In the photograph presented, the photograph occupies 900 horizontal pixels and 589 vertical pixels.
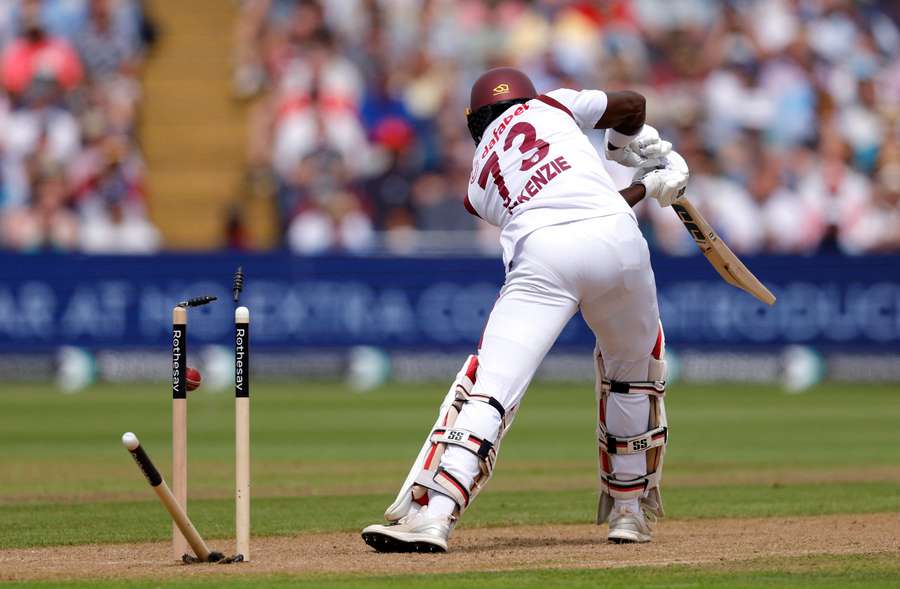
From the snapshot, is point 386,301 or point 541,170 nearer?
point 541,170

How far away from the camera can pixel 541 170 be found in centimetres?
748

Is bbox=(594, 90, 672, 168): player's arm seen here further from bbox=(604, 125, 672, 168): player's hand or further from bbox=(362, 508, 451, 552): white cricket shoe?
bbox=(362, 508, 451, 552): white cricket shoe

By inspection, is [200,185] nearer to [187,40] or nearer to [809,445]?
[187,40]

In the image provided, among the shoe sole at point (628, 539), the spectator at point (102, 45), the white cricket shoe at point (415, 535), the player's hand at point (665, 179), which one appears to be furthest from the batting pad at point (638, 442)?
the spectator at point (102, 45)

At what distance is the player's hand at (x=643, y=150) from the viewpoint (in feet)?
26.4

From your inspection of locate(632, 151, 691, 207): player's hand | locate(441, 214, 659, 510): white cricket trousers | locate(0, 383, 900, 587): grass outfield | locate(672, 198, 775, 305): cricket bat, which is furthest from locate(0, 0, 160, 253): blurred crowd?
locate(441, 214, 659, 510): white cricket trousers

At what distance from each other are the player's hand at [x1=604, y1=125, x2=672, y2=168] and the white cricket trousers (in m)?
0.70

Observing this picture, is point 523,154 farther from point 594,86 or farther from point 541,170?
point 594,86

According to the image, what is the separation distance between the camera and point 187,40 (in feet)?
81.4

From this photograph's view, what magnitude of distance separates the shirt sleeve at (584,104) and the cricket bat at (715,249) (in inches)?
32.6

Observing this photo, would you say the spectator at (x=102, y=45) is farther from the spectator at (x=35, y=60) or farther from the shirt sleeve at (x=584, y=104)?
the shirt sleeve at (x=584, y=104)

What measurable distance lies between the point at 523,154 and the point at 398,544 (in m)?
1.81

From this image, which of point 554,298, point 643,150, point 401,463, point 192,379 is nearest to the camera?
Answer: point 192,379

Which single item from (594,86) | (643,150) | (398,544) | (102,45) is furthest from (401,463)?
(102,45)
